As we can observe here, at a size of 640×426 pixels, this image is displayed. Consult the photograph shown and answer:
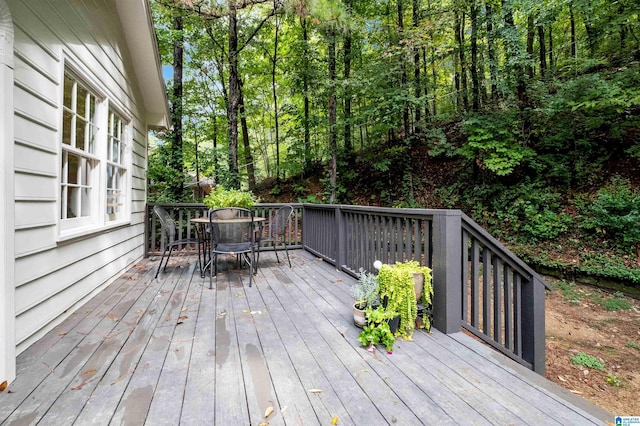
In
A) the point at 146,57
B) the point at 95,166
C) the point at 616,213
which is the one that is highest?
the point at 146,57

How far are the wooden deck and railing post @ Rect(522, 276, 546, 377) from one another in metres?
0.75

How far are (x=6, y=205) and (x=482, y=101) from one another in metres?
11.1

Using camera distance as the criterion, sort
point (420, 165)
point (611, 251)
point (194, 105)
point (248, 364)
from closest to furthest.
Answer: point (248, 364) < point (611, 251) < point (420, 165) < point (194, 105)

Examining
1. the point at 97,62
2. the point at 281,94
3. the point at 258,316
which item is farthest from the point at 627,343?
the point at 281,94

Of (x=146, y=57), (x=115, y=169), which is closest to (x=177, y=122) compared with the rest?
(x=146, y=57)

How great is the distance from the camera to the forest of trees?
572 cm

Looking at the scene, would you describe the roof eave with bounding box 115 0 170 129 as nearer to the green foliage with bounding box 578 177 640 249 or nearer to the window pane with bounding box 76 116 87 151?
the window pane with bounding box 76 116 87 151

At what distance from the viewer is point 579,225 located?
5.80 m

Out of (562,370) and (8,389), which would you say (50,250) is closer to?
(8,389)

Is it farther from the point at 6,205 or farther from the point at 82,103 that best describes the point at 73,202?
the point at 6,205

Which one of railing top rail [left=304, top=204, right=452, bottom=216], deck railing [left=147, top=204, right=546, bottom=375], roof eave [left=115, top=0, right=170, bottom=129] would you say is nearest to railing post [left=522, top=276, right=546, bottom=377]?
deck railing [left=147, top=204, right=546, bottom=375]

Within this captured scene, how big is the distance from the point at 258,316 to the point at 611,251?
645 centimetres

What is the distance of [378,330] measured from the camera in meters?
2.04

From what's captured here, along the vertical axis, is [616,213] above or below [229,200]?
below
